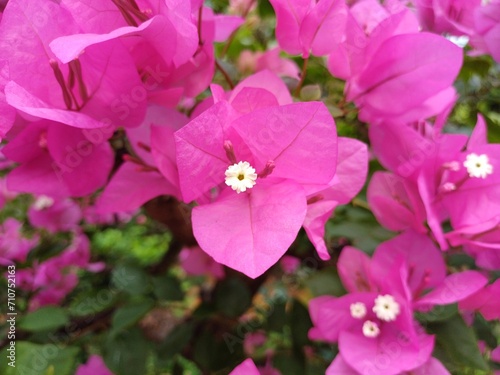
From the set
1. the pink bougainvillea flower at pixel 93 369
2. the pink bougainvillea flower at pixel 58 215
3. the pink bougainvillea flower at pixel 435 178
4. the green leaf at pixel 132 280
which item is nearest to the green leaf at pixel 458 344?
the pink bougainvillea flower at pixel 435 178

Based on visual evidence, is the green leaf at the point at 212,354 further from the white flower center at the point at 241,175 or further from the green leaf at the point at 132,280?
the white flower center at the point at 241,175

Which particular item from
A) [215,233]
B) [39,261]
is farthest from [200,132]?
[39,261]

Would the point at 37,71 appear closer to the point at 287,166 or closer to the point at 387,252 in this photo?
the point at 287,166

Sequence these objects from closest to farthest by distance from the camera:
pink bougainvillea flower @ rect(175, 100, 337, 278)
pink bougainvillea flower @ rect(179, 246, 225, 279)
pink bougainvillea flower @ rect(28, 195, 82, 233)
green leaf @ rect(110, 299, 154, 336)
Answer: pink bougainvillea flower @ rect(175, 100, 337, 278) < green leaf @ rect(110, 299, 154, 336) < pink bougainvillea flower @ rect(179, 246, 225, 279) < pink bougainvillea flower @ rect(28, 195, 82, 233)

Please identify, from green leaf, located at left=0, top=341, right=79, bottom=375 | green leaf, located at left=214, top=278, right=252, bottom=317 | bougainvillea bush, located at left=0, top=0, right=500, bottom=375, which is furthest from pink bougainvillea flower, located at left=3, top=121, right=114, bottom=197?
green leaf, located at left=214, top=278, right=252, bottom=317

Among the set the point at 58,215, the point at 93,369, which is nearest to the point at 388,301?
the point at 93,369

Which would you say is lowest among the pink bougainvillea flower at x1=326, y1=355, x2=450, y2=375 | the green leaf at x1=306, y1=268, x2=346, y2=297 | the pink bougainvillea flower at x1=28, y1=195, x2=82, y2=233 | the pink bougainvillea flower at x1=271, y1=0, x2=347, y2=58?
the pink bougainvillea flower at x1=28, y1=195, x2=82, y2=233
